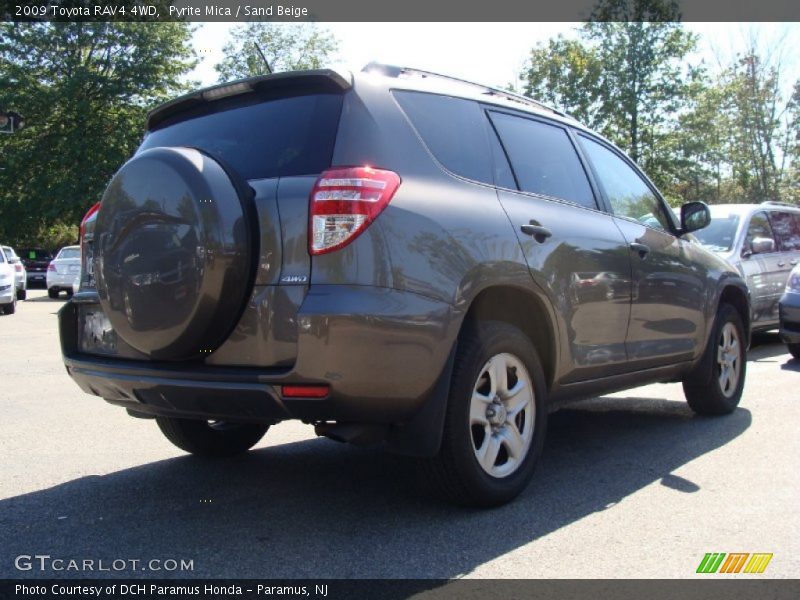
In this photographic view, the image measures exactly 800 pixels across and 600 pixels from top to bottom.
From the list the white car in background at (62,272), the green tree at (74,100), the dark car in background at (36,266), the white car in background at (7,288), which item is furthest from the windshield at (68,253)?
the dark car in background at (36,266)

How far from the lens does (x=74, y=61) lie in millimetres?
35062

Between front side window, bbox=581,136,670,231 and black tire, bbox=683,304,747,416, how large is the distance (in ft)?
2.97

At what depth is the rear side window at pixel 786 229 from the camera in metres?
10.4

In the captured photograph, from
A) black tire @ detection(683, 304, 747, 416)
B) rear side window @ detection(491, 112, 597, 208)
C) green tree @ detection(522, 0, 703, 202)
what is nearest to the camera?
rear side window @ detection(491, 112, 597, 208)

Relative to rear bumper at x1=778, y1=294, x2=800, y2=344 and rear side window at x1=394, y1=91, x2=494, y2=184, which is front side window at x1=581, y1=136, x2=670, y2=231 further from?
rear bumper at x1=778, y1=294, x2=800, y2=344

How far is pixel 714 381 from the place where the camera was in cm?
567

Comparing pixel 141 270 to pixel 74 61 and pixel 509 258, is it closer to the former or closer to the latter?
pixel 509 258

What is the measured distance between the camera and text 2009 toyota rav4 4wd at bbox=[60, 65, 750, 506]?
308 centimetres

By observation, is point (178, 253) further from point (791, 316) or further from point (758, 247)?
point (758, 247)

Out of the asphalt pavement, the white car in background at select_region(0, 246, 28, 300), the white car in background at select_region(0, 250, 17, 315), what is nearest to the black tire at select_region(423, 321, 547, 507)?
the asphalt pavement

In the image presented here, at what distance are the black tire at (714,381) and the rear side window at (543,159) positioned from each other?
1.67 meters

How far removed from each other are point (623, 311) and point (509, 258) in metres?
1.18

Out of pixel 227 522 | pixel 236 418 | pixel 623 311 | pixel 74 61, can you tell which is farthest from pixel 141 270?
pixel 74 61

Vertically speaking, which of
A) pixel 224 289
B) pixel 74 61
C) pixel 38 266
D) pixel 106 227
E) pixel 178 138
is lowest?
pixel 38 266
